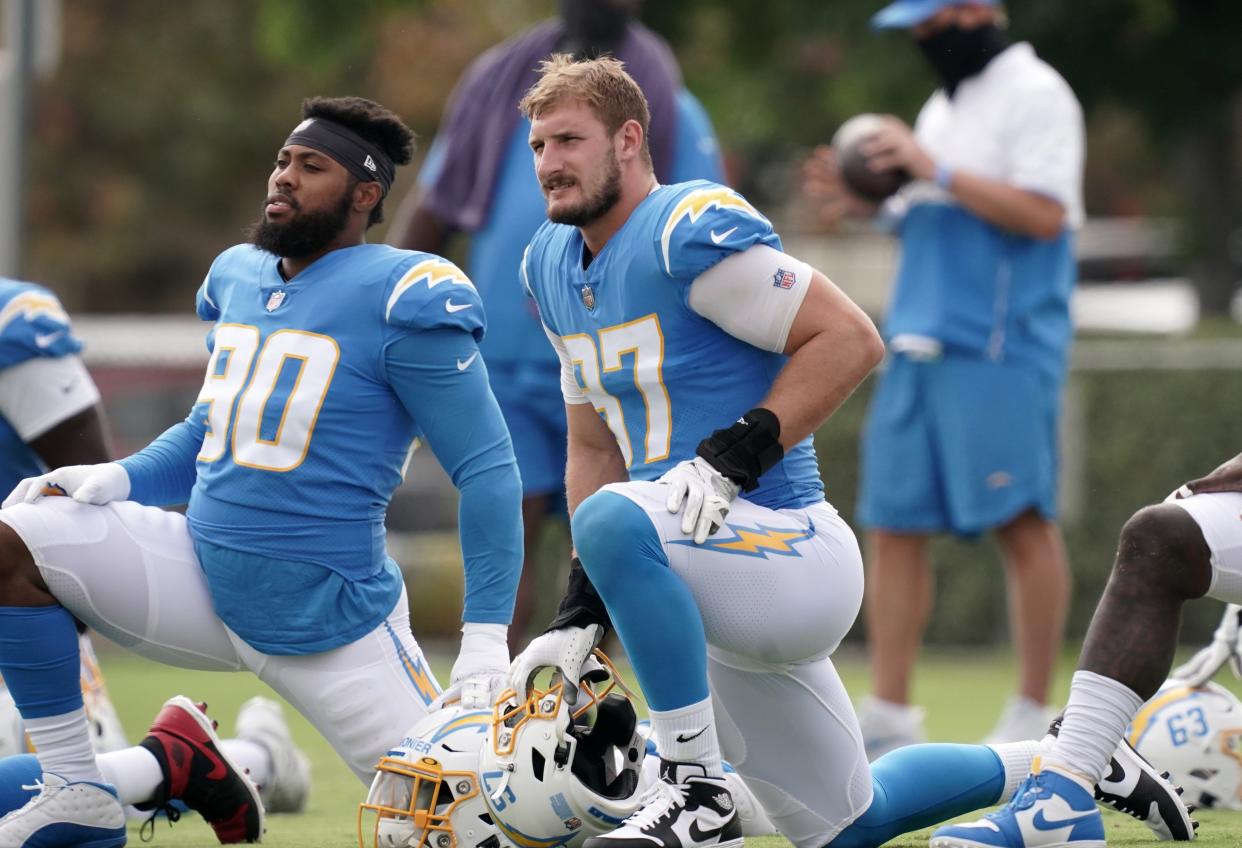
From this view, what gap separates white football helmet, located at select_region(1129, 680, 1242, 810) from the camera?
496 cm

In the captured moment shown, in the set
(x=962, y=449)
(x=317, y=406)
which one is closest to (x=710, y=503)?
(x=317, y=406)

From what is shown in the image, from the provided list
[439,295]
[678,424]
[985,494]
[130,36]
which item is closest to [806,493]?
[678,424]

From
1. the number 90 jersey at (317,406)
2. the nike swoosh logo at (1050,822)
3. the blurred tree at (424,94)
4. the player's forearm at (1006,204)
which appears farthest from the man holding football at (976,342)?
the blurred tree at (424,94)

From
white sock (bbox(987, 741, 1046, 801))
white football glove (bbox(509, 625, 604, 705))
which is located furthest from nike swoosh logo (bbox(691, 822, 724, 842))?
white sock (bbox(987, 741, 1046, 801))

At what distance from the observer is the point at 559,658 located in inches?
155

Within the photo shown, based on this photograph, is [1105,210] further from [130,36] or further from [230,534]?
[230,534]

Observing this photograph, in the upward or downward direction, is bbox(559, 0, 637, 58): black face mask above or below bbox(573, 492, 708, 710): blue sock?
above

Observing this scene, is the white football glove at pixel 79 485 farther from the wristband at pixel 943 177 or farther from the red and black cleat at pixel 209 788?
the wristband at pixel 943 177

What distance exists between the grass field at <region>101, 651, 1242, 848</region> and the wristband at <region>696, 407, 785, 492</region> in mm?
1098

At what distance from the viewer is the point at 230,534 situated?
4406 millimetres

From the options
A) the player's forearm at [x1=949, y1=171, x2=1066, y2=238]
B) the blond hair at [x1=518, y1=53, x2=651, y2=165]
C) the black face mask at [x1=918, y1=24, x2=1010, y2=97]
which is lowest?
the blond hair at [x1=518, y1=53, x2=651, y2=165]

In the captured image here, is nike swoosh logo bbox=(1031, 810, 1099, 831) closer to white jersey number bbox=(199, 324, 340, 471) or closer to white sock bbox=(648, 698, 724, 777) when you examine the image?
white sock bbox=(648, 698, 724, 777)

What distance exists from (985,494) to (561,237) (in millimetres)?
2675

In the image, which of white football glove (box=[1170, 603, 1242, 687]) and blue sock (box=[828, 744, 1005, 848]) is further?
white football glove (box=[1170, 603, 1242, 687])
